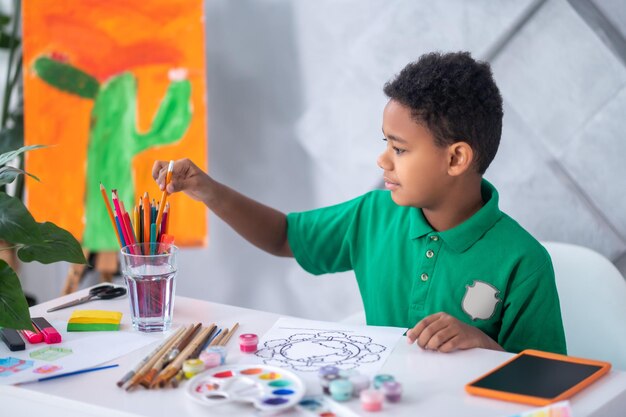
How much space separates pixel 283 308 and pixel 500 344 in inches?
39.0

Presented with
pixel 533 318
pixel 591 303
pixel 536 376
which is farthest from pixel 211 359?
pixel 591 303

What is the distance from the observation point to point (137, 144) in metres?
2.08

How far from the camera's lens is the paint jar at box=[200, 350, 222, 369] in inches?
38.0

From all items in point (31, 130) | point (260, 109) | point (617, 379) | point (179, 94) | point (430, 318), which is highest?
point (31, 130)

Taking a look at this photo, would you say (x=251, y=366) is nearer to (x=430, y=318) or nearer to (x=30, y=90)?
(x=430, y=318)

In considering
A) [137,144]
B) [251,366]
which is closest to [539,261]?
[251,366]

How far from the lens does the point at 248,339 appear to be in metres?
1.04

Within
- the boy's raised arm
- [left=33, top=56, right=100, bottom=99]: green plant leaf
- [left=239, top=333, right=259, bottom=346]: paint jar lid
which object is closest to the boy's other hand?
the boy's raised arm

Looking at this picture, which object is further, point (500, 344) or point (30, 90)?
point (30, 90)

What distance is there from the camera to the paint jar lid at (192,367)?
934mm

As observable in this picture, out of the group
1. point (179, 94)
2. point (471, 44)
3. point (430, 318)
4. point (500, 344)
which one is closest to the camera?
point (430, 318)

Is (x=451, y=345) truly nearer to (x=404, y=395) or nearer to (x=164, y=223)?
(x=404, y=395)

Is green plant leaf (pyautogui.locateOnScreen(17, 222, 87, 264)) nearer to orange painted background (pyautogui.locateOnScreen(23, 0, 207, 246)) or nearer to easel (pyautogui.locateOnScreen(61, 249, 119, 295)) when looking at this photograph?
orange painted background (pyautogui.locateOnScreen(23, 0, 207, 246))

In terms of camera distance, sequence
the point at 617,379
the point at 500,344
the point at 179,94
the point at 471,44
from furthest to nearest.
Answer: the point at 179,94 < the point at 471,44 < the point at 500,344 < the point at 617,379
